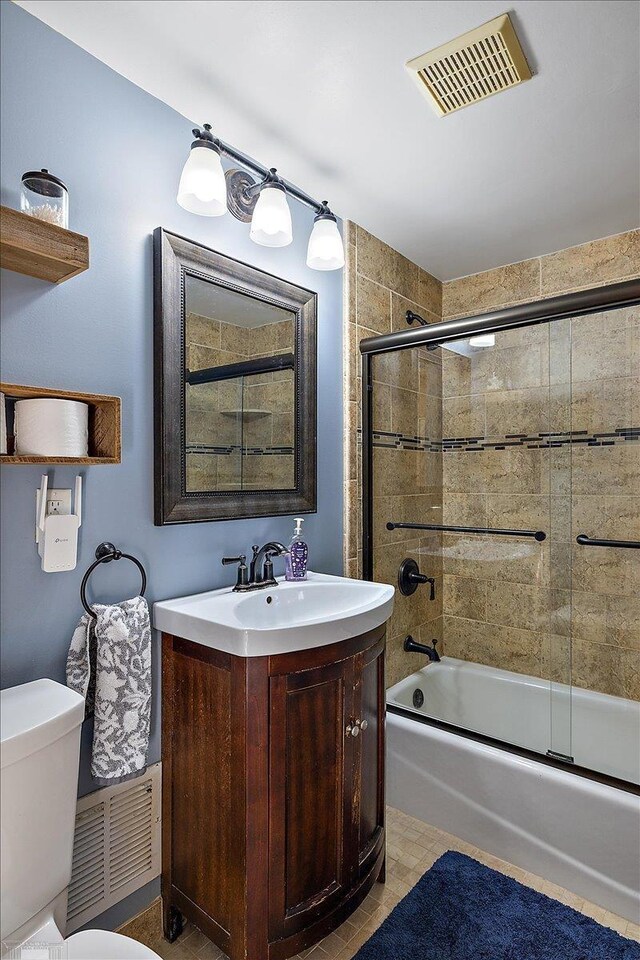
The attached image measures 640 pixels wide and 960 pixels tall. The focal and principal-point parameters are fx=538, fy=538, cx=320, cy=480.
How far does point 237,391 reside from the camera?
70.5 inches

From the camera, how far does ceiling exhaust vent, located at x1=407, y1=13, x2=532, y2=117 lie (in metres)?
1.33

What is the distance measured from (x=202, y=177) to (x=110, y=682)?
136 cm

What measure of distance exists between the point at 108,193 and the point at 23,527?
0.90 m

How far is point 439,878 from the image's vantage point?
1.75m

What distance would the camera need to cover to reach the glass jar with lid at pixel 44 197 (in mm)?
1194

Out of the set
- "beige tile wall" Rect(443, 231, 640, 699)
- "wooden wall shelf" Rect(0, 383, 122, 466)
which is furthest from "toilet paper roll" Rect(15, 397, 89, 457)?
"beige tile wall" Rect(443, 231, 640, 699)

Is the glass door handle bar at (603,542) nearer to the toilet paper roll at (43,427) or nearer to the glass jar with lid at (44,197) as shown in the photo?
the toilet paper roll at (43,427)

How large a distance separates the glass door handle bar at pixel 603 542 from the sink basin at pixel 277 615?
91cm

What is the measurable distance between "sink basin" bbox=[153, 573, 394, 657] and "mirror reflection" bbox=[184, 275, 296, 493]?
35cm

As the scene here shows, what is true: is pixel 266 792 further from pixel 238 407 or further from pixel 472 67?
pixel 472 67

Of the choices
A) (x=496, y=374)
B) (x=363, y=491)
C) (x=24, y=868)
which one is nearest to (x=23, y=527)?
(x=24, y=868)

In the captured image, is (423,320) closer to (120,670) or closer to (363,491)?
(363,491)

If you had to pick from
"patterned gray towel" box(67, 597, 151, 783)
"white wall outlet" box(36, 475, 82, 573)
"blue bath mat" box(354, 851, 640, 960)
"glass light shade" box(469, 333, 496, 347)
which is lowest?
"blue bath mat" box(354, 851, 640, 960)

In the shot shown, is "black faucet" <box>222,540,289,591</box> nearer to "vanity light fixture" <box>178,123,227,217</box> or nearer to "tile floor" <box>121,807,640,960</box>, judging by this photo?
"tile floor" <box>121,807,640,960</box>
